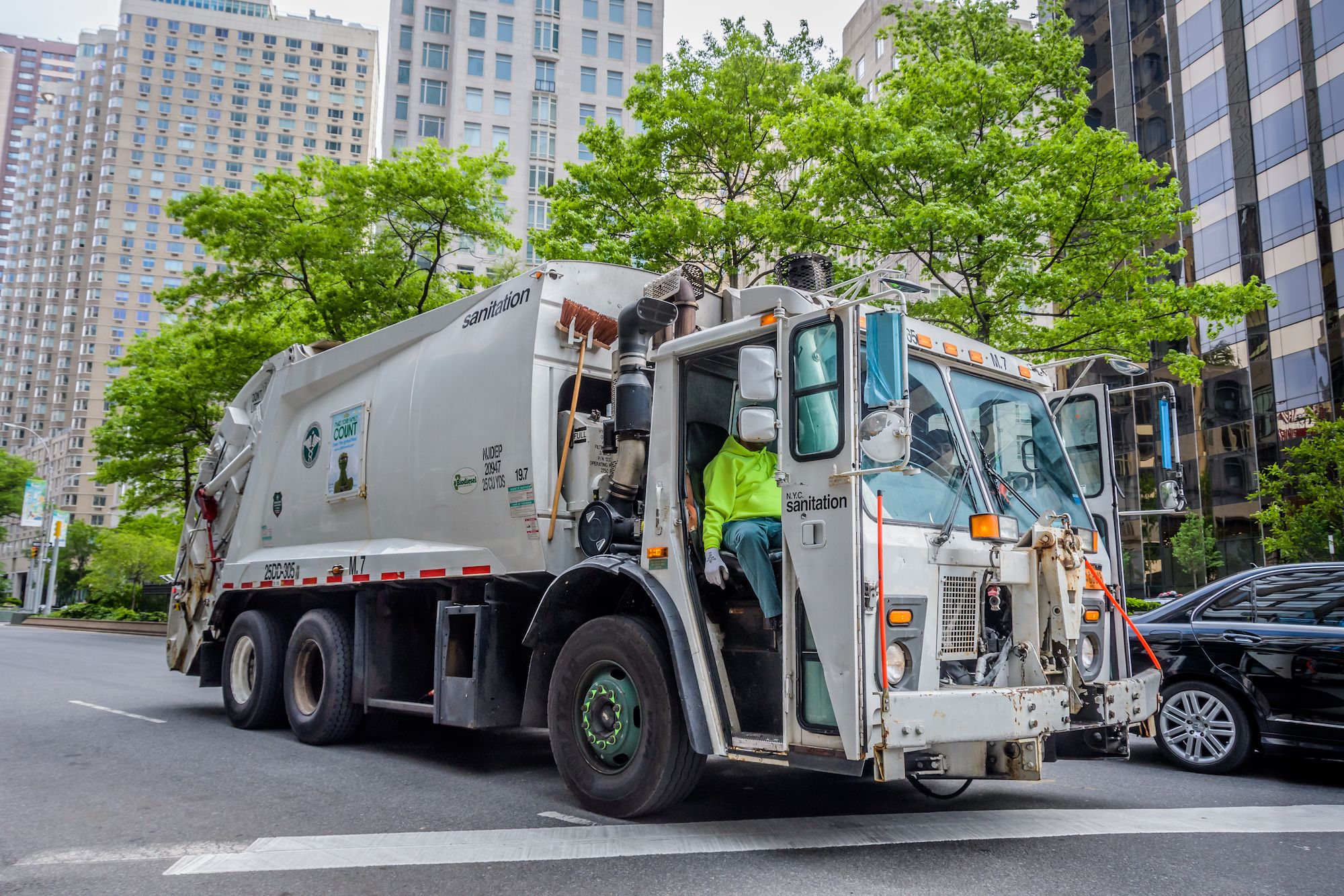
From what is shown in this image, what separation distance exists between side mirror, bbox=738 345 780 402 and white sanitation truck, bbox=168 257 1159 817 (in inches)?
0.5

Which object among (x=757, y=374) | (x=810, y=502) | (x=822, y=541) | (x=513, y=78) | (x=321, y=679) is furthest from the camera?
(x=513, y=78)

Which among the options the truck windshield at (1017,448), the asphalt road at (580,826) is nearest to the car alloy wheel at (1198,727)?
the asphalt road at (580,826)

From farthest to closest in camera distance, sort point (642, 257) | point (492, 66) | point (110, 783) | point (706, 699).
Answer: point (492, 66) → point (642, 257) → point (110, 783) → point (706, 699)

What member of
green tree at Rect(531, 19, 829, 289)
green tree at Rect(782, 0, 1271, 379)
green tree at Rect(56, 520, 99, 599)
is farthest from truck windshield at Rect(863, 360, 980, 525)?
green tree at Rect(56, 520, 99, 599)

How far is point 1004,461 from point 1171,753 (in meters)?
3.39

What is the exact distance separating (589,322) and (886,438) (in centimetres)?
Result: 306

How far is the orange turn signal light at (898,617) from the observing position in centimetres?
457

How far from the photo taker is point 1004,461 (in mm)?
5777

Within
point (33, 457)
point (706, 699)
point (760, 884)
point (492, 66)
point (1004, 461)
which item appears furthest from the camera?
point (33, 457)

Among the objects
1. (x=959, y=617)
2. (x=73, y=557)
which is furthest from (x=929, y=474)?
(x=73, y=557)

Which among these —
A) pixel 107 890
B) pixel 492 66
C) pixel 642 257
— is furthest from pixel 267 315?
pixel 492 66

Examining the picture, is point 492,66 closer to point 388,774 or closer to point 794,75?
point 794,75

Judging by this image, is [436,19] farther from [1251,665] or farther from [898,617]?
[898,617]

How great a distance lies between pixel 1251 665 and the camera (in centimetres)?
712
